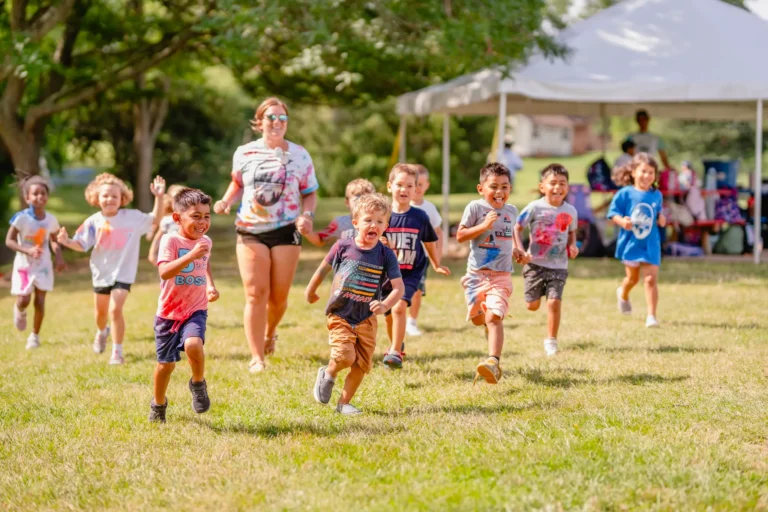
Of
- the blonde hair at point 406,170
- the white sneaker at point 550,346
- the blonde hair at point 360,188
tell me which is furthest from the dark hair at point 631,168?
the blonde hair at point 360,188

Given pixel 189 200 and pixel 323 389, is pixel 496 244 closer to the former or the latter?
pixel 323 389

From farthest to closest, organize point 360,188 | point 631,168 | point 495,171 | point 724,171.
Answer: point 724,171 < point 631,168 < point 360,188 < point 495,171

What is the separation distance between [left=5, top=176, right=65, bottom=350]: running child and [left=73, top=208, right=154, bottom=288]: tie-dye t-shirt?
84 cm

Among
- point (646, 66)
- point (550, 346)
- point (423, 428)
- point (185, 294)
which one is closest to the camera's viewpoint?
point (423, 428)

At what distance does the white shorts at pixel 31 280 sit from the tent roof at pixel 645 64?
7.74 meters

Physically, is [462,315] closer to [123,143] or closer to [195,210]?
[195,210]

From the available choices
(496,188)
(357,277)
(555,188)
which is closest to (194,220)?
(357,277)

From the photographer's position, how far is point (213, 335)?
31.8 ft

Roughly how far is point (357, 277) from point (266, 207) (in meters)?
1.59

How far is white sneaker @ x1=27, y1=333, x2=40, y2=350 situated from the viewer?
9342 millimetres

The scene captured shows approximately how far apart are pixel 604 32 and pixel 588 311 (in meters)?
7.67

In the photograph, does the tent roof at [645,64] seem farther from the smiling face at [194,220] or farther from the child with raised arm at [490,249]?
the smiling face at [194,220]

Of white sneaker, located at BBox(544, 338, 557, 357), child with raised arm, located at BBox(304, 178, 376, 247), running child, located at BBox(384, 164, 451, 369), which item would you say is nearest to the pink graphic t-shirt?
child with raised arm, located at BBox(304, 178, 376, 247)

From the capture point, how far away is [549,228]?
7930mm
